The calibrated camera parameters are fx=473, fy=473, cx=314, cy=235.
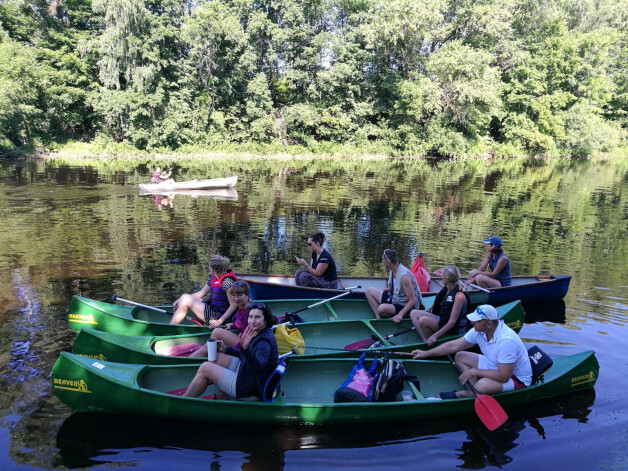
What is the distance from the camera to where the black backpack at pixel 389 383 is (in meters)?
5.60

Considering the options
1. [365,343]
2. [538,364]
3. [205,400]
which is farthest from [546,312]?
[205,400]

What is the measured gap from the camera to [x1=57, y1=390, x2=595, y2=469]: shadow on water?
5133 millimetres

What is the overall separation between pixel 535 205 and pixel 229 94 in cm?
3285

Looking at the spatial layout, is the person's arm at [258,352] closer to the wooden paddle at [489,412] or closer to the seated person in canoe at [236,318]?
the seated person in canoe at [236,318]

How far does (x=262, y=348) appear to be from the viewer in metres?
5.04

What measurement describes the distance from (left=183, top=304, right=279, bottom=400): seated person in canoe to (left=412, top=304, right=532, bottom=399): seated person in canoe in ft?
7.61

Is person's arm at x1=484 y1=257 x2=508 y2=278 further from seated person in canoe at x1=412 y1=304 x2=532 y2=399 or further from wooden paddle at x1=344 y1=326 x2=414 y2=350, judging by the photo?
seated person in canoe at x1=412 y1=304 x2=532 y2=399

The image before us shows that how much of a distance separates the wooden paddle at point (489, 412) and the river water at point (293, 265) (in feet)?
0.94

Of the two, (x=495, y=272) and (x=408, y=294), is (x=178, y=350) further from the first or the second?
(x=495, y=272)

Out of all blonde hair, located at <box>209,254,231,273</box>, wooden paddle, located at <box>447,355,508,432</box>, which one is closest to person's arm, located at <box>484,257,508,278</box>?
wooden paddle, located at <box>447,355,508,432</box>

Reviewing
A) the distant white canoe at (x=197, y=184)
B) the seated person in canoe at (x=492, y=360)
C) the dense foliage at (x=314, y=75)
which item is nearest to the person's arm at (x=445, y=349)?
the seated person in canoe at (x=492, y=360)

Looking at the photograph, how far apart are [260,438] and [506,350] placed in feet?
9.89

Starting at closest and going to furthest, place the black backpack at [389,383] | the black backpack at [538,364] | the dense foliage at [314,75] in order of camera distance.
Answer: the black backpack at [389,383], the black backpack at [538,364], the dense foliage at [314,75]

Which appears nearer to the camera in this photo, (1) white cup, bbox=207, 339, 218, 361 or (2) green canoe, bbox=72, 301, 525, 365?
(1) white cup, bbox=207, 339, 218, 361
